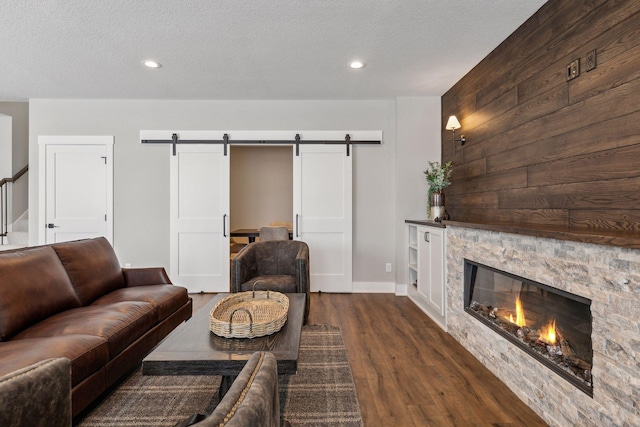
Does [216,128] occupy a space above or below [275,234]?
above

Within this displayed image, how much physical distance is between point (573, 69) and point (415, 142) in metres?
2.33

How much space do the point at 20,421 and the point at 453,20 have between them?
3.28 m

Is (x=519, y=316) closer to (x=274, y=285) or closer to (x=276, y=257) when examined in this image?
(x=274, y=285)

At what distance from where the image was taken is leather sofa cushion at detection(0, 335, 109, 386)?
156cm

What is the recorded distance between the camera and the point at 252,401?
49cm

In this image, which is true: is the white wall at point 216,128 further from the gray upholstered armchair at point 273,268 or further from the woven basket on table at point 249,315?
the woven basket on table at point 249,315

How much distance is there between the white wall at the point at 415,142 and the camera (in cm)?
444

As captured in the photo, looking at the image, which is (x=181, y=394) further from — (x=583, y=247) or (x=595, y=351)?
(x=583, y=247)

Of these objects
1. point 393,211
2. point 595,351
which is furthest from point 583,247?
point 393,211

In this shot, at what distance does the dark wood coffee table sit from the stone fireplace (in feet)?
4.43

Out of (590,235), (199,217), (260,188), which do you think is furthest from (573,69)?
(260,188)

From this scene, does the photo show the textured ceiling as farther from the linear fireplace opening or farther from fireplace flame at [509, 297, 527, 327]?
fireplace flame at [509, 297, 527, 327]

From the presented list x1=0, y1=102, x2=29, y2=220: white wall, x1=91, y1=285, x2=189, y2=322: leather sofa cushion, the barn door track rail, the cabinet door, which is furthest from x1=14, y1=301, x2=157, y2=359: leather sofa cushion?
x1=0, y1=102, x2=29, y2=220: white wall

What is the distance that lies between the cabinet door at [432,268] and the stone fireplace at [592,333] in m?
0.68
